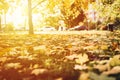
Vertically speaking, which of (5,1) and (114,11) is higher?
(5,1)

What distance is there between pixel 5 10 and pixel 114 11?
7085mm

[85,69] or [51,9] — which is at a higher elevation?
[51,9]

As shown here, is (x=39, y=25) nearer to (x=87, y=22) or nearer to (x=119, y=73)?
(x=87, y=22)

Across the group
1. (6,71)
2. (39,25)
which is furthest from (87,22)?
(39,25)

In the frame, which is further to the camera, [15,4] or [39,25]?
[39,25]

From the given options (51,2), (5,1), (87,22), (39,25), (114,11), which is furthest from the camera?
(39,25)

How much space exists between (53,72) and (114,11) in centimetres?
741

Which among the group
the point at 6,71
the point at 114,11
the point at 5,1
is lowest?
the point at 6,71

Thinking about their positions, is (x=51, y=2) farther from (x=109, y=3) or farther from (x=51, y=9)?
(x=109, y=3)

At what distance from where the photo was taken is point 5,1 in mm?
14305

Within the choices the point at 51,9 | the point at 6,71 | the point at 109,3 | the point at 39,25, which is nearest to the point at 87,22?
the point at 51,9

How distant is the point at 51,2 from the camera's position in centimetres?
1532

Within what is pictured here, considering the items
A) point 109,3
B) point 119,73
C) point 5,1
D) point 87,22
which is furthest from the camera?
point 87,22

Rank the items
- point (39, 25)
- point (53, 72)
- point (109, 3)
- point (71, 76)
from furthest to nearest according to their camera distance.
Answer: point (39, 25)
point (109, 3)
point (53, 72)
point (71, 76)
